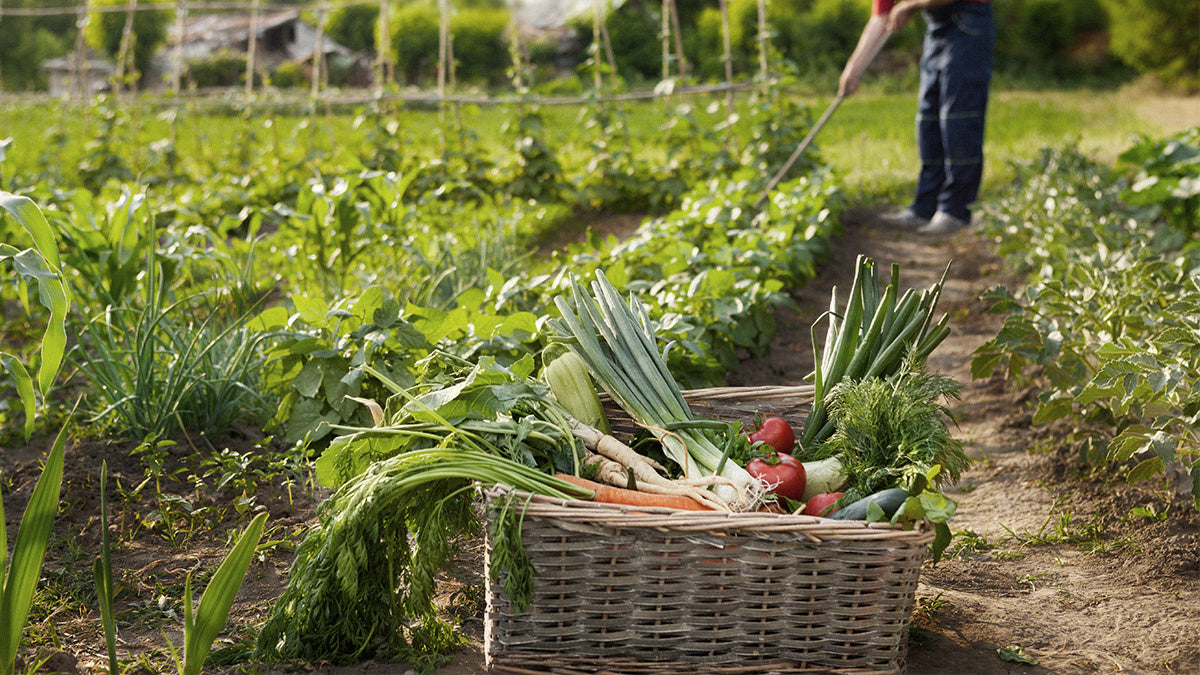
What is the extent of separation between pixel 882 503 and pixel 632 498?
0.46 m

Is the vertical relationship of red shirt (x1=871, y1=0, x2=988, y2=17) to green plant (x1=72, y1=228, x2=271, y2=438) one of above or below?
above

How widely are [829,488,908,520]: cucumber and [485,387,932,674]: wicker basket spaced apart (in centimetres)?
8

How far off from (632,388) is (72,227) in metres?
1.90

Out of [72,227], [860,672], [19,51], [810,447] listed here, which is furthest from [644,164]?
[19,51]

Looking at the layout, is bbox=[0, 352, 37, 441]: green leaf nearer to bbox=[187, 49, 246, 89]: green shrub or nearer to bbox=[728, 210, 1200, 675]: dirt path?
bbox=[728, 210, 1200, 675]: dirt path

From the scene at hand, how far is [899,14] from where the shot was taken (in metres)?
5.54

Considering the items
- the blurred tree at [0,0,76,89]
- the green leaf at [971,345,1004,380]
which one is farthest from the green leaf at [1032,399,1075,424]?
the blurred tree at [0,0,76,89]

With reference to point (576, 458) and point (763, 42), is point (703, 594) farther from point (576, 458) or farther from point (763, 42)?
point (763, 42)

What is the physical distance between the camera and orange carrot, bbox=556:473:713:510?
186 centimetres

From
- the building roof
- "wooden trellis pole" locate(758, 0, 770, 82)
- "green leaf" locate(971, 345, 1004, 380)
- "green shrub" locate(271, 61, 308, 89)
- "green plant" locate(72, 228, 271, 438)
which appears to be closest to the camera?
"green plant" locate(72, 228, 271, 438)

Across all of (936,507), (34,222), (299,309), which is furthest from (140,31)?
(936,507)

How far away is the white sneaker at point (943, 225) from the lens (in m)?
6.04

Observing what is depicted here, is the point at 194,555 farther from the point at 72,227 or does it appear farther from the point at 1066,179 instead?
the point at 1066,179

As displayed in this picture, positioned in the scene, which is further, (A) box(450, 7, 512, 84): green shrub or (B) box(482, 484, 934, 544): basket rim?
(A) box(450, 7, 512, 84): green shrub
